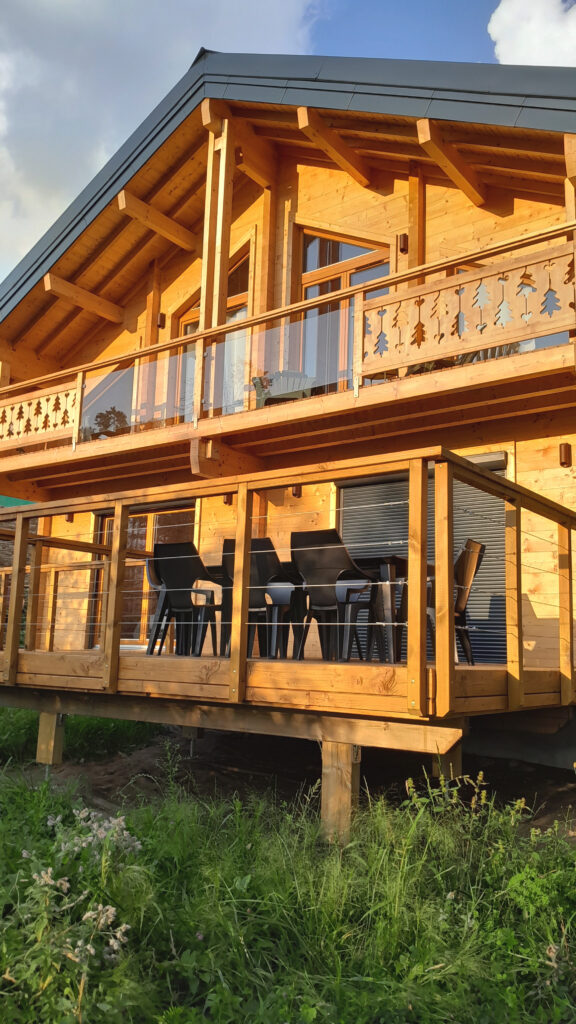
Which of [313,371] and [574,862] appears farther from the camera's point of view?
[313,371]

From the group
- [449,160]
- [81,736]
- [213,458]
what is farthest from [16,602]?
[449,160]

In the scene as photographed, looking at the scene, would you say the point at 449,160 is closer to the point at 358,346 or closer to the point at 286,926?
the point at 358,346

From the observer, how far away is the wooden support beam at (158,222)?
11.7 meters

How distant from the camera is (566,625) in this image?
6605 mm

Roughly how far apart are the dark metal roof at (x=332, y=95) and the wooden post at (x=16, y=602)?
17.8 ft

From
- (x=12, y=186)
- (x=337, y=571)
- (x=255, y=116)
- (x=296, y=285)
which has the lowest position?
(x=337, y=571)

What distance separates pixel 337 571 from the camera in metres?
6.07

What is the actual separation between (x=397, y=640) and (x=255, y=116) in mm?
7620

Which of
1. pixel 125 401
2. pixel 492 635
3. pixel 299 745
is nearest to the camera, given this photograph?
pixel 492 635

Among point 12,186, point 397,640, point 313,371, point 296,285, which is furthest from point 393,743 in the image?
point 12,186

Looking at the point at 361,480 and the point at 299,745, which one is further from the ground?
the point at 361,480

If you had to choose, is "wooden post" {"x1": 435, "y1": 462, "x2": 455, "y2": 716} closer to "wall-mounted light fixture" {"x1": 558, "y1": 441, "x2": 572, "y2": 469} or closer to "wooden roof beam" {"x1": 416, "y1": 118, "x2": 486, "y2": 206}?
"wall-mounted light fixture" {"x1": 558, "y1": 441, "x2": 572, "y2": 469}

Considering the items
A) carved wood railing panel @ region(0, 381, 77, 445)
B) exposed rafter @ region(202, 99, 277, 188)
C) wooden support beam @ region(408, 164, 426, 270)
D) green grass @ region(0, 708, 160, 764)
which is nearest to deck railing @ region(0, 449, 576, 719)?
green grass @ region(0, 708, 160, 764)

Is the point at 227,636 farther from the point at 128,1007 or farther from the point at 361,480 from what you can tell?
the point at 128,1007
